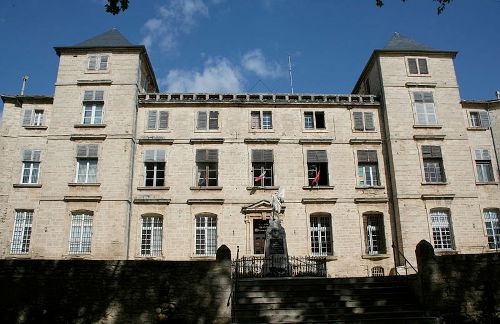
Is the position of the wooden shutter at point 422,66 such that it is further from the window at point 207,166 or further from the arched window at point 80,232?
the arched window at point 80,232

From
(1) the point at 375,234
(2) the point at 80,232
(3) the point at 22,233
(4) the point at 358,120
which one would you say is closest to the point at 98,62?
(2) the point at 80,232

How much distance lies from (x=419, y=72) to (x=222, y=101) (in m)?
11.6

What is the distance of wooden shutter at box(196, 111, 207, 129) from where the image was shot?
24531 millimetres

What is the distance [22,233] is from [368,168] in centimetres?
1868

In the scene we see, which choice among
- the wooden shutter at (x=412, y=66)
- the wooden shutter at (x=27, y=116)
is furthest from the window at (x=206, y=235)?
the wooden shutter at (x=412, y=66)

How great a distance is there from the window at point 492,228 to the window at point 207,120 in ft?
52.6

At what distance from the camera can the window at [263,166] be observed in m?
23.8

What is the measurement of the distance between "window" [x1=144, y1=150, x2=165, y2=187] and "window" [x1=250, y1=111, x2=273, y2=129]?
5.35 meters

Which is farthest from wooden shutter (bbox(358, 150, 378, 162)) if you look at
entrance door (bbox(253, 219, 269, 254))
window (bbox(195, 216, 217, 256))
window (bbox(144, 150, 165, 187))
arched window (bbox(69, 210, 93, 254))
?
arched window (bbox(69, 210, 93, 254))

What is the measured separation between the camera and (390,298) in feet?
47.4

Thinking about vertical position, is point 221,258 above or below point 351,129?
below

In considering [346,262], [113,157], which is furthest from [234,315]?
[113,157]

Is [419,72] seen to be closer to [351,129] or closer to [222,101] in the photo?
Result: [351,129]

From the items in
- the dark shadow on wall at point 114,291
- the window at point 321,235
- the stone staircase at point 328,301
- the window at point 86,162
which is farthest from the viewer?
the window at point 86,162
